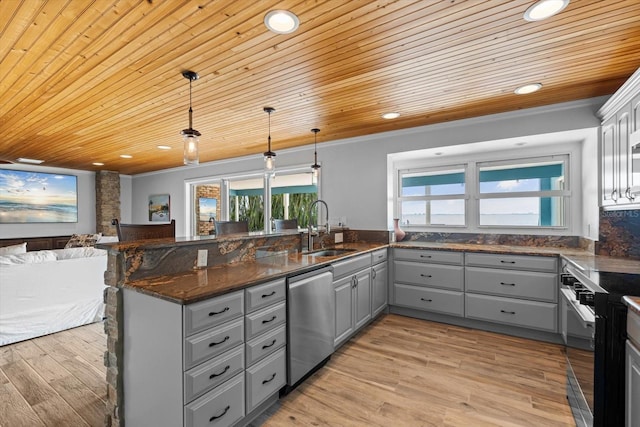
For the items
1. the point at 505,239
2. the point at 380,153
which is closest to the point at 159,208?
the point at 380,153

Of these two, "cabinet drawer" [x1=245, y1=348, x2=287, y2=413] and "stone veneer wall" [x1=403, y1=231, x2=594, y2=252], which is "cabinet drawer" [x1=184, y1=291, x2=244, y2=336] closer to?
"cabinet drawer" [x1=245, y1=348, x2=287, y2=413]

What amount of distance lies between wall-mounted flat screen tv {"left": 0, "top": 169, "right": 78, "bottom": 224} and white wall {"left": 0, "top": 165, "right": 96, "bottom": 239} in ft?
0.28

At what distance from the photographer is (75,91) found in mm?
2518

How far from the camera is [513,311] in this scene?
9.85ft

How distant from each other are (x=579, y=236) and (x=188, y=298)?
13.1 feet

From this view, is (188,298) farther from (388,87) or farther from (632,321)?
(388,87)

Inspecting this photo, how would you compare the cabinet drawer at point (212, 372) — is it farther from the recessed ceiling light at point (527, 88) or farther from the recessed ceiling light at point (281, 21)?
the recessed ceiling light at point (527, 88)

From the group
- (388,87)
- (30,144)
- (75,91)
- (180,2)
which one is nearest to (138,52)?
(180,2)

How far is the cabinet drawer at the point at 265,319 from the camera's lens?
5.68 feet

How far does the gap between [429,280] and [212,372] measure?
105 inches

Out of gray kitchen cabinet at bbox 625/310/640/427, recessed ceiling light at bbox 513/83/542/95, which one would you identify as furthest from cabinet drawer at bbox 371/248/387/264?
gray kitchen cabinet at bbox 625/310/640/427

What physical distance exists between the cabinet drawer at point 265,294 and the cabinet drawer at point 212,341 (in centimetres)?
11

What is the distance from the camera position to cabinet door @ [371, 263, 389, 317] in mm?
3287

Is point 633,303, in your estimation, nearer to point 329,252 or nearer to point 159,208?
point 329,252
